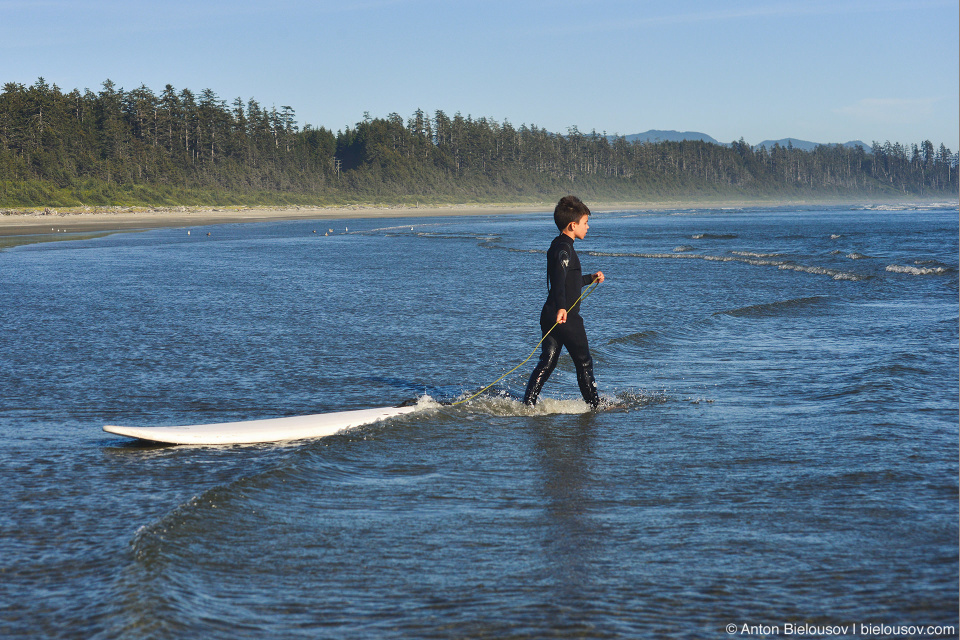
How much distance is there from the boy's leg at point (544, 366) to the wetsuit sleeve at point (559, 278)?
1.32ft

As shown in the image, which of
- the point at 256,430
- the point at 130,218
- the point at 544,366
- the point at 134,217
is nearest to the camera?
the point at 256,430

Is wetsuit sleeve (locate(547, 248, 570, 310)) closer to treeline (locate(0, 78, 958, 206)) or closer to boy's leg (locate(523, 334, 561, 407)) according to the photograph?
boy's leg (locate(523, 334, 561, 407))

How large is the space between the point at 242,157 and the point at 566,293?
123912 mm

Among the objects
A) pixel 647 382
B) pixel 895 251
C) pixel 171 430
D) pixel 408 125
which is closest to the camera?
pixel 171 430

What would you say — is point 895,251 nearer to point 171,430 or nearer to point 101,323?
point 101,323

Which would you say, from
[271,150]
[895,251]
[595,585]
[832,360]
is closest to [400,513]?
[595,585]

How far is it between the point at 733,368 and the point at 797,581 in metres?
6.30

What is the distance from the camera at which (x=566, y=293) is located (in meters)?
7.84

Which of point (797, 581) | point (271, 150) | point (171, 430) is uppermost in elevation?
point (271, 150)

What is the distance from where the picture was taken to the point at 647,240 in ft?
155

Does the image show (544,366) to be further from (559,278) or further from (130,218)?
(130,218)

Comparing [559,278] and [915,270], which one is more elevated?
[559,278]

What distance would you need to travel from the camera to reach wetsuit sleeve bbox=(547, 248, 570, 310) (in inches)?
305

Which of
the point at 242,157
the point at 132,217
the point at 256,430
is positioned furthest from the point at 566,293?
the point at 242,157
